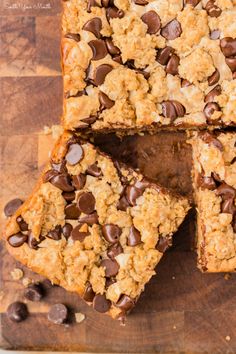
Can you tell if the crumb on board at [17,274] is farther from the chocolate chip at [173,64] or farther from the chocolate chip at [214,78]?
the chocolate chip at [214,78]

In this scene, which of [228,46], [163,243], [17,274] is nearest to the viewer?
[228,46]

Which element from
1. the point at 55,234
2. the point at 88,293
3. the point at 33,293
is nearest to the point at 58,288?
the point at 33,293

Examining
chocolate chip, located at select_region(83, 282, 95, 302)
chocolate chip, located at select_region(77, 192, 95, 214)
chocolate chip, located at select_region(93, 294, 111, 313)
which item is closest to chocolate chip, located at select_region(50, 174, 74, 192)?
chocolate chip, located at select_region(77, 192, 95, 214)

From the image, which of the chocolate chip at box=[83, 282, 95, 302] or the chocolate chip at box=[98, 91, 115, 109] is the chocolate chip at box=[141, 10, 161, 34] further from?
the chocolate chip at box=[83, 282, 95, 302]

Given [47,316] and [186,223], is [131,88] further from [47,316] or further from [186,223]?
[47,316]

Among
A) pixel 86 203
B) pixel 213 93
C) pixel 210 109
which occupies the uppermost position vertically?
pixel 213 93

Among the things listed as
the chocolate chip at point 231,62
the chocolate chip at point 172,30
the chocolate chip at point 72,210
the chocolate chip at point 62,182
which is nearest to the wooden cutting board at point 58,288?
the chocolate chip at point 62,182

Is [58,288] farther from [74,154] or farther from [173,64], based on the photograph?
[173,64]
